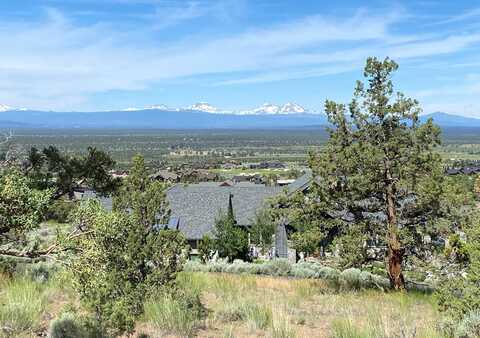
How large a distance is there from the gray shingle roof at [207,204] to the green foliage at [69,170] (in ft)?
61.9

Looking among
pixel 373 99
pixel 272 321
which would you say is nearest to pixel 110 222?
pixel 272 321

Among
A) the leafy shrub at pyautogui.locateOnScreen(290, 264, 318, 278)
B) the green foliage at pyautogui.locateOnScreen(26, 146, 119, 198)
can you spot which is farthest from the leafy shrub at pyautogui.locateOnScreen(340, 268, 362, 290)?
the green foliage at pyautogui.locateOnScreen(26, 146, 119, 198)

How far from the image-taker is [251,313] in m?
8.27

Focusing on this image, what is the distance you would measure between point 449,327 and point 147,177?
16.8 feet

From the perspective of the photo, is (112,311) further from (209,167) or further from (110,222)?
(209,167)

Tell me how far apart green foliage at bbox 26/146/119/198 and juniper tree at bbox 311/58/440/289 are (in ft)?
16.6

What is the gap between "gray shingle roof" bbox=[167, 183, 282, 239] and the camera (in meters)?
33.0

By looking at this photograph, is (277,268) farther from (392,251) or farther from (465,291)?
(465,291)

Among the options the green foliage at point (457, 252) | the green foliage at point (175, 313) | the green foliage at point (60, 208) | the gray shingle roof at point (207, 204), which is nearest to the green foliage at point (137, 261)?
the green foliage at point (175, 313)

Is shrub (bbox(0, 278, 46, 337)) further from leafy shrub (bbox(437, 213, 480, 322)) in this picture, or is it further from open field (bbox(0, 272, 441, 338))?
leafy shrub (bbox(437, 213, 480, 322))

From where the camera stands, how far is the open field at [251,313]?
23.8 ft

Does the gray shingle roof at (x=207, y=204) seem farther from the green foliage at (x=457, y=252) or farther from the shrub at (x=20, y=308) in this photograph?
the shrub at (x=20, y=308)

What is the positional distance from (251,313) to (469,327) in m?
3.03

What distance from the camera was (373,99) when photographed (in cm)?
1370
